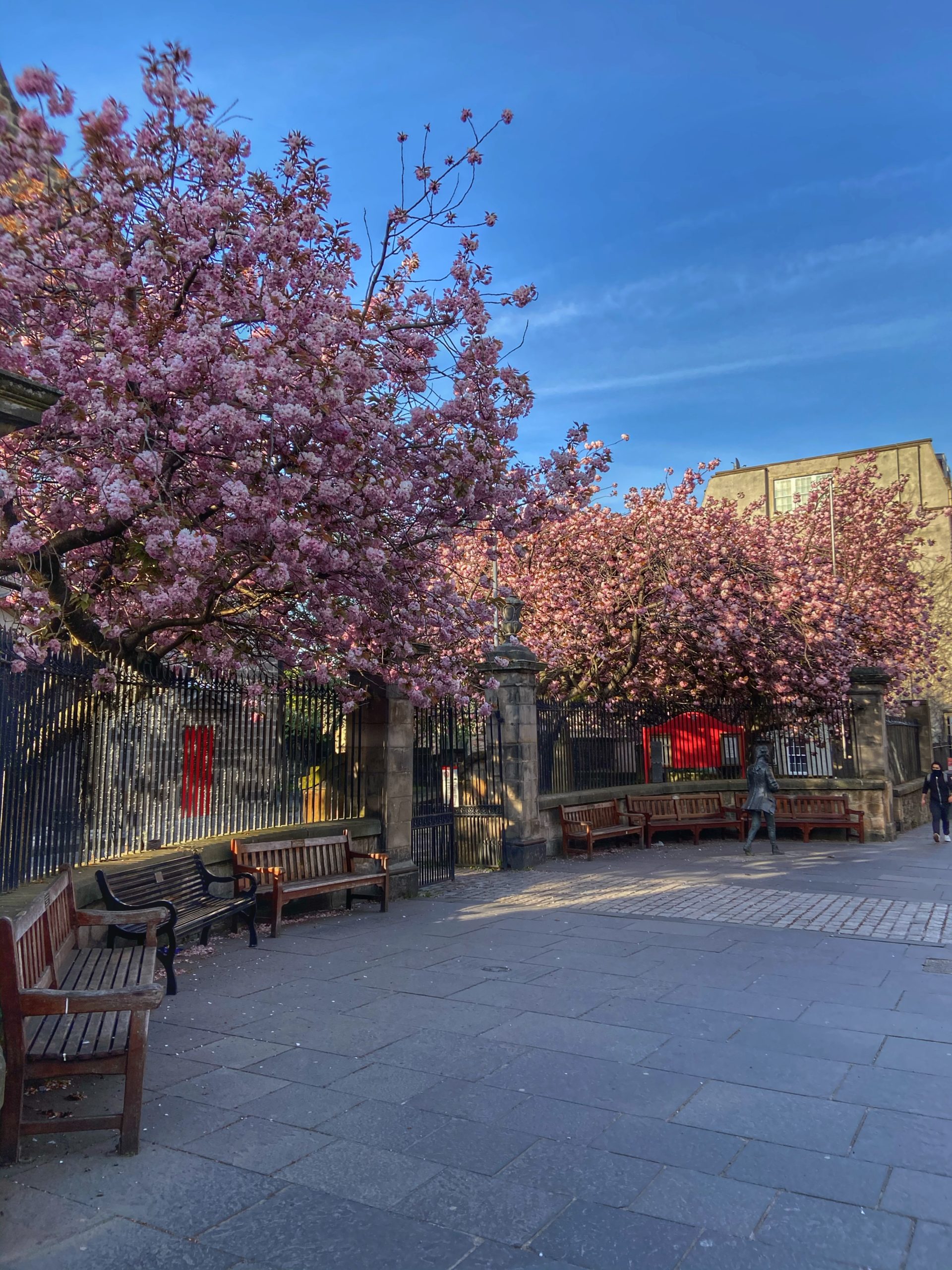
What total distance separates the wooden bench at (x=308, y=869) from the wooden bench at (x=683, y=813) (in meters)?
7.76

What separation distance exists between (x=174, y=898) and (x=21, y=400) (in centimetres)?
521

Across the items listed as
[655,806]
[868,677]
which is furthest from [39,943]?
[868,677]

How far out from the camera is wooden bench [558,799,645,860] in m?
15.5

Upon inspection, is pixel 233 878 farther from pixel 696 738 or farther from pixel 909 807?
pixel 909 807

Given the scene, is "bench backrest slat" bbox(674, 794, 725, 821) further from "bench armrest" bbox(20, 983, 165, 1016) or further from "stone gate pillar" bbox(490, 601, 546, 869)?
"bench armrest" bbox(20, 983, 165, 1016)

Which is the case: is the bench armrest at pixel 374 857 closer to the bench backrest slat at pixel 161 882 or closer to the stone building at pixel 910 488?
the bench backrest slat at pixel 161 882

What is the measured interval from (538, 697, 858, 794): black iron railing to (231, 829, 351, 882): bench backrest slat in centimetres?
655

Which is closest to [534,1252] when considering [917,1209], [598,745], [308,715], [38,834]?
[917,1209]

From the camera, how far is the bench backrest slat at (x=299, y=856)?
9.16m

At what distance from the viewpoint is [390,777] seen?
11367 mm

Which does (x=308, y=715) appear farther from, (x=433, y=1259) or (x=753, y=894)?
(x=433, y=1259)

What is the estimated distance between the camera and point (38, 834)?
6941 millimetres

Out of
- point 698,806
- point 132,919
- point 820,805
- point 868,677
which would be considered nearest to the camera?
point 132,919

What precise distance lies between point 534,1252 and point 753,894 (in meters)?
8.89
